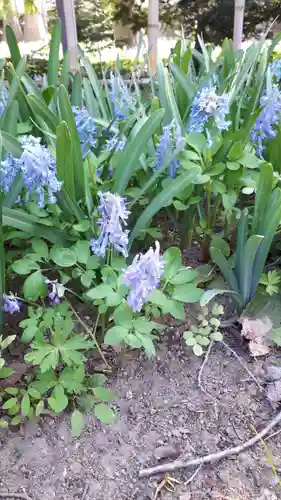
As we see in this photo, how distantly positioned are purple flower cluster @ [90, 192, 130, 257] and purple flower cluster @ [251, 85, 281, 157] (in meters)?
0.54

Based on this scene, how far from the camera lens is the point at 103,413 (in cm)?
108

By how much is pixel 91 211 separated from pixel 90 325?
12.7 inches

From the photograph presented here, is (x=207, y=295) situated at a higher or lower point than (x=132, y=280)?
lower

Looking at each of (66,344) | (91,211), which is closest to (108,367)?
(66,344)

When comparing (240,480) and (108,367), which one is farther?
(108,367)

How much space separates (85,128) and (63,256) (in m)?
0.41

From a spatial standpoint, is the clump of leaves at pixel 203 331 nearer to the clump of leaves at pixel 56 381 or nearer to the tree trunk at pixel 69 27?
the clump of leaves at pixel 56 381

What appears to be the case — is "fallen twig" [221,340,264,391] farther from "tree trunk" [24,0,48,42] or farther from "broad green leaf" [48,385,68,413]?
"tree trunk" [24,0,48,42]

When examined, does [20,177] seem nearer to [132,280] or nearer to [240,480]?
[132,280]

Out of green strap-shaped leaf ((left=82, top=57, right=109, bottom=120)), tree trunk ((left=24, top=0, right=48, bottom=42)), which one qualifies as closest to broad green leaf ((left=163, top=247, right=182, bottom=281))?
green strap-shaped leaf ((left=82, top=57, right=109, bottom=120))

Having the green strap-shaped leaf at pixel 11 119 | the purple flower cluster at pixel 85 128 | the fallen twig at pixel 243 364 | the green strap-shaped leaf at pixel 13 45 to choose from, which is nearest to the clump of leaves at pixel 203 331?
the fallen twig at pixel 243 364

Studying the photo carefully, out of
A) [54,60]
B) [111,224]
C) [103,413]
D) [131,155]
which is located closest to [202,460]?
[103,413]

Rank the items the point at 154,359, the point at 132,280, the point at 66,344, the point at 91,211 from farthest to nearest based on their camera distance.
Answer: the point at 154,359 → the point at 91,211 → the point at 66,344 → the point at 132,280

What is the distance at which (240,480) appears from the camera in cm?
108
